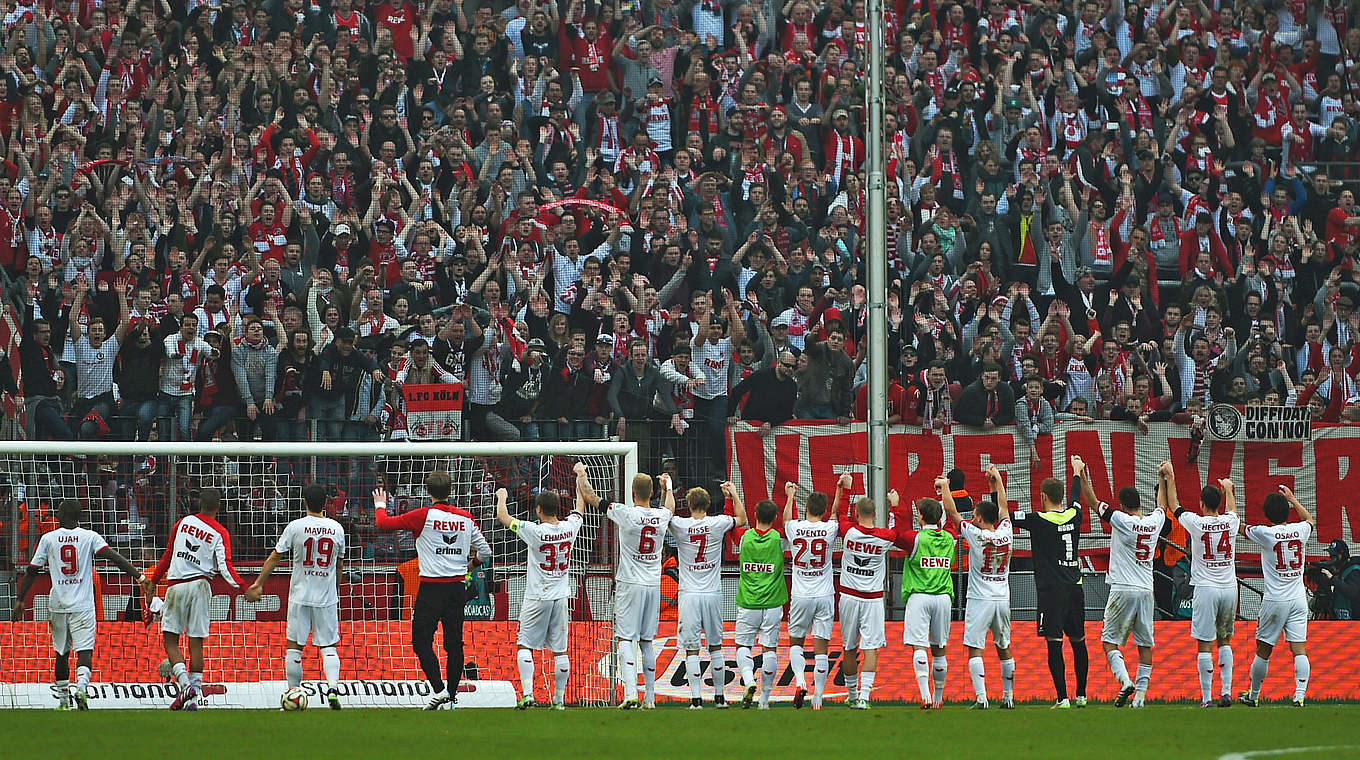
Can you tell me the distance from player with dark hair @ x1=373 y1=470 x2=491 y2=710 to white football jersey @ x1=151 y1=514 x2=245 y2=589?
46.1 inches

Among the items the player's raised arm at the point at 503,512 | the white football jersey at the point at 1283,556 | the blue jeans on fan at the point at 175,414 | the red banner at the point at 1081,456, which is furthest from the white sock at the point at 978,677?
the blue jeans on fan at the point at 175,414

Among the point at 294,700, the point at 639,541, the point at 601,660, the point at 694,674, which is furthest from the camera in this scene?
the point at 601,660

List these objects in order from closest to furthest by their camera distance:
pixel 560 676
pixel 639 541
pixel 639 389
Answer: pixel 560 676 → pixel 639 541 → pixel 639 389

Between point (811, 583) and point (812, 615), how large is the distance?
0.83 feet

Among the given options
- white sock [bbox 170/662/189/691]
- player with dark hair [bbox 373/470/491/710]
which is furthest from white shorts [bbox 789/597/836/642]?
white sock [bbox 170/662/189/691]

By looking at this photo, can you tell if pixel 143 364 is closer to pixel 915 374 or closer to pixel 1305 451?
pixel 915 374

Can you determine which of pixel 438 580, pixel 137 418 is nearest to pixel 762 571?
pixel 438 580

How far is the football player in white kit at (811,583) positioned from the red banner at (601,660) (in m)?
0.86

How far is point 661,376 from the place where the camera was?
19031mm

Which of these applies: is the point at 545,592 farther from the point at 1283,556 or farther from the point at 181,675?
the point at 1283,556

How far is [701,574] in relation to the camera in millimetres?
12086

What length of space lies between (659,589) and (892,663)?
7.85ft

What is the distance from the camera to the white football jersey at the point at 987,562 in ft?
39.0

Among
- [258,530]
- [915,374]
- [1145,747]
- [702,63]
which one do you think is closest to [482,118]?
[702,63]
